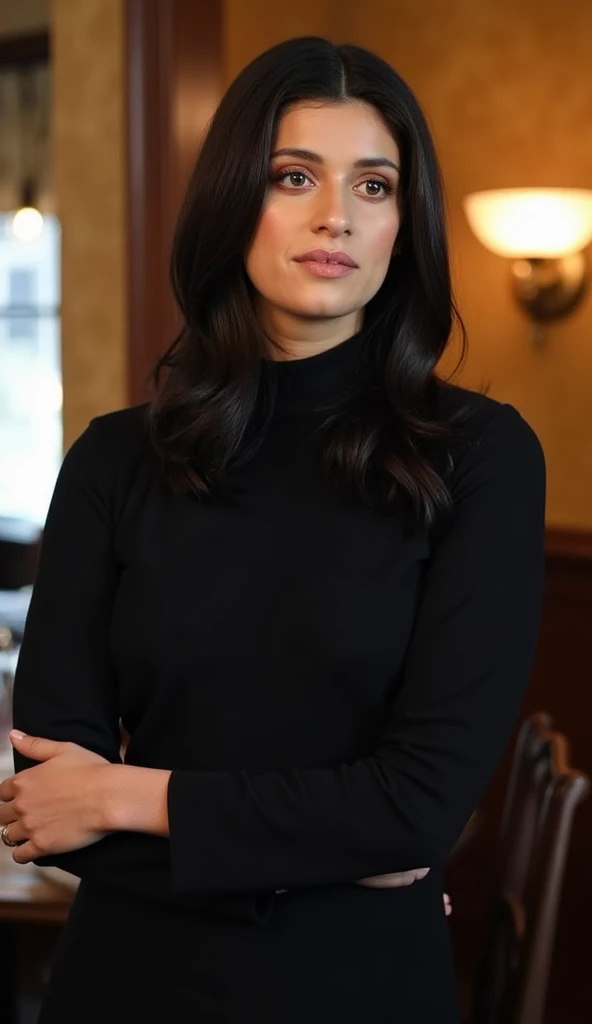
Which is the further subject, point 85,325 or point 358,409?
point 85,325

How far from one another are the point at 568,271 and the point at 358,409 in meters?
2.18

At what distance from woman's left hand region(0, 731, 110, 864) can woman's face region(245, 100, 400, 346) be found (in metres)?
0.53

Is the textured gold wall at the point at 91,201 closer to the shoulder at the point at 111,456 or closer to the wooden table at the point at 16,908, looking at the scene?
the wooden table at the point at 16,908

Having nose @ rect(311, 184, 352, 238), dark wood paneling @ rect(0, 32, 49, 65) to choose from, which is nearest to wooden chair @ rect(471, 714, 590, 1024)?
nose @ rect(311, 184, 352, 238)

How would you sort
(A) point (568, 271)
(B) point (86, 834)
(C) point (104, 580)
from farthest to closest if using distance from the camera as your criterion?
1. (A) point (568, 271)
2. (C) point (104, 580)
3. (B) point (86, 834)

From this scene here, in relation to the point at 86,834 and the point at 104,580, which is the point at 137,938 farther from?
the point at 104,580

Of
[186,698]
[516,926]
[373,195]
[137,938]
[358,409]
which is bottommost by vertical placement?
[516,926]

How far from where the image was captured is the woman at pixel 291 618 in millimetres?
1320

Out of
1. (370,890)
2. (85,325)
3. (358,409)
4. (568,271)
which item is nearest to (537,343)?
(568,271)

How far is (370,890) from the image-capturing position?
1.37m

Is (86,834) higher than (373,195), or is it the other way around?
(373,195)

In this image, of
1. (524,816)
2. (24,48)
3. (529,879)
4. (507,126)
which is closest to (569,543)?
(507,126)

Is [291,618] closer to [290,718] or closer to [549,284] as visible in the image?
[290,718]

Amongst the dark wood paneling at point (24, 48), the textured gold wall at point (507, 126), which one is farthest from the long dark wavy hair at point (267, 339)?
the dark wood paneling at point (24, 48)
